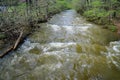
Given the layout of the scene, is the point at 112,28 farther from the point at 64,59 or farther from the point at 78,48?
the point at 64,59

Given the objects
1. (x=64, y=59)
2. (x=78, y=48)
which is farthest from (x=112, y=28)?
(x=64, y=59)

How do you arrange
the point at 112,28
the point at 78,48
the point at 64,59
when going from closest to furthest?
the point at 64,59, the point at 78,48, the point at 112,28

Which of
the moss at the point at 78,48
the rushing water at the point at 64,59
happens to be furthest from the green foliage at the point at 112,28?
the moss at the point at 78,48

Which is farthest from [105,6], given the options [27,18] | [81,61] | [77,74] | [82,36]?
[77,74]

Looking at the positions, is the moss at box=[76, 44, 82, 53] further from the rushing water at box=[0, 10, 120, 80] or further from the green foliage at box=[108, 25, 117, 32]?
the green foliage at box=[108, 25, 117, 32]

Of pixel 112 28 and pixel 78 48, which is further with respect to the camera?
pixel 112 28

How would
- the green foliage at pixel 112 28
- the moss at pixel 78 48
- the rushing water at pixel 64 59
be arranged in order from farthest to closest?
the green foliage at pixel 112 28, the moss at pixel 78 48, the rushing water at pixel 64 59

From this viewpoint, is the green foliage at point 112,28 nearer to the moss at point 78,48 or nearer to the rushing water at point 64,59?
the rushing water at point 64,59

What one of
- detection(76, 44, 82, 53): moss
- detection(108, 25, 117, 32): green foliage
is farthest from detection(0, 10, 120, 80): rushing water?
detection(108, 25, 117, 32): green foliage

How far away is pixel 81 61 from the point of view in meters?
8.92

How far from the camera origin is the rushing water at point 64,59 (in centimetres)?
758

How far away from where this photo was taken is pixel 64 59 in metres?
9.20

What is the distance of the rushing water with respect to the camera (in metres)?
7.58

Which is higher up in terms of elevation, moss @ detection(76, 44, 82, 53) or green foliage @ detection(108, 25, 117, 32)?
green foliage @ detection(108, 25, 117, 32)
